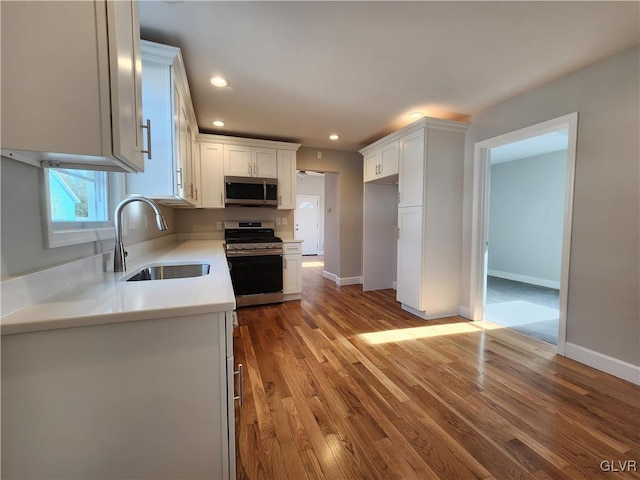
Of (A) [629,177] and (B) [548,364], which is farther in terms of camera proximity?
(B) [548,364]

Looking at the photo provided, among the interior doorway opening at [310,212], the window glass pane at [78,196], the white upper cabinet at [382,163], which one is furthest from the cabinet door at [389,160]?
the interior doorway opening at [310,212]

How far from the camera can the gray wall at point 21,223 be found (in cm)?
81

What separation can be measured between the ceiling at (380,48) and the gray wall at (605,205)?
19 cm

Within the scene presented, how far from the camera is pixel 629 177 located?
6.43ft

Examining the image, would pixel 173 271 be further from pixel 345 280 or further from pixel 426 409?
pixel 345 280

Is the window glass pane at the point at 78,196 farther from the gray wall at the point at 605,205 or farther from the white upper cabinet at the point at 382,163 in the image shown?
the gray wall at the point at 605,205

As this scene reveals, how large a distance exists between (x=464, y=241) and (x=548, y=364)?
58.3 inches

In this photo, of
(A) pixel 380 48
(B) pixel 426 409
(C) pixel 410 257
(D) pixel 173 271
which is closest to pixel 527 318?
(C) pixel 410 257

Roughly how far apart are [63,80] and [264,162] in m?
3.19

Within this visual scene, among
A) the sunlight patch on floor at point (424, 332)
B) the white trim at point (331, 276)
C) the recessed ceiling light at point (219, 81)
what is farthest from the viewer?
the white trim at point (331, 276)

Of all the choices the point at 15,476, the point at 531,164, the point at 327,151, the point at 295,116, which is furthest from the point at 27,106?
the point at 531,164

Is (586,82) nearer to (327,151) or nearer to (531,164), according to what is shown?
(327,151)

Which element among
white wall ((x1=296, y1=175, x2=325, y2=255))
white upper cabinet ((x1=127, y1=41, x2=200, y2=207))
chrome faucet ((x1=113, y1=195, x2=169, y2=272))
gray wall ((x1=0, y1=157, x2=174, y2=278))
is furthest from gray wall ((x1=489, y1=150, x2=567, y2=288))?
gray wall ((x1=0, y1=157, x2=174, y2=278))

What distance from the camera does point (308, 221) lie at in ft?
29.4
